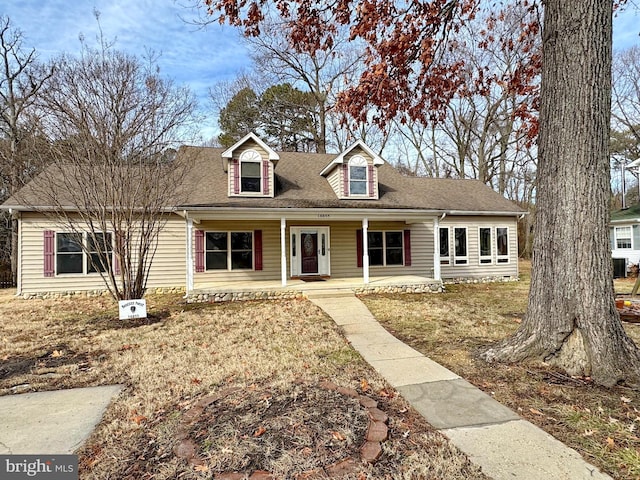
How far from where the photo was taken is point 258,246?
1266cm

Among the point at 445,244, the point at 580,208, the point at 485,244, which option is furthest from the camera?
the point at 485,244

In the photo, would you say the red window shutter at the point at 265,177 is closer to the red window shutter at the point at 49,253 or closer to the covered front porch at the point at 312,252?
the covered front porch at the point at 312,252

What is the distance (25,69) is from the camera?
17.7 metres

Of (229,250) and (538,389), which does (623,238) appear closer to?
(538,389)

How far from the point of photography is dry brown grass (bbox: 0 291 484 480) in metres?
2.60

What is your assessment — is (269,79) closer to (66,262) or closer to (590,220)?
(66,262)

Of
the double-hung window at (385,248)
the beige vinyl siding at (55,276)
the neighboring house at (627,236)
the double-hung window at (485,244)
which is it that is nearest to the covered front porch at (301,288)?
the beige vinyl siding at (55,276)

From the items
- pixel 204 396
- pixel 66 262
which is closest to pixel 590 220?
pixel 204 396

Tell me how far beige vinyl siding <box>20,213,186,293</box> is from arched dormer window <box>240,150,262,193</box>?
8.60 ft

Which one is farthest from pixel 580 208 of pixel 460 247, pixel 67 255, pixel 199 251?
pixel 67 255

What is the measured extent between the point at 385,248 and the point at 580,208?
32.4 ft

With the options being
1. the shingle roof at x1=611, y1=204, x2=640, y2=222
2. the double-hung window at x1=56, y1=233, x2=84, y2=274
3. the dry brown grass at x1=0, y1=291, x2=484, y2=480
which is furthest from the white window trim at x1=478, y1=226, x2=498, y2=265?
the double-hung window at x1=56, y1=233, x2=84, y2=274

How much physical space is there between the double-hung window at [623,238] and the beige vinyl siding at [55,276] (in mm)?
19882

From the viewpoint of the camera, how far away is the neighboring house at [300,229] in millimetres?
11117
